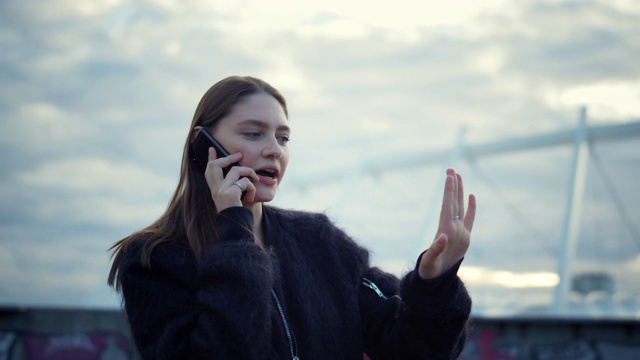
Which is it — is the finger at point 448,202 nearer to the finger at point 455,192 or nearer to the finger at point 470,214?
the finger at point 455,192

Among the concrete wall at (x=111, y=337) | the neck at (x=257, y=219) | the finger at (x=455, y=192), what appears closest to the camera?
the finger at (x=455, y=192)

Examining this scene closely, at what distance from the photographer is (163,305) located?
105 inches

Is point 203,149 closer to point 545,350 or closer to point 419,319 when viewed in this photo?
point 419,319

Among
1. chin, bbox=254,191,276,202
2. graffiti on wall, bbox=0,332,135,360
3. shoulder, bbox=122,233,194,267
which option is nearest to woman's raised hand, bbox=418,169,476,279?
chin, bbox=254,191,276,202

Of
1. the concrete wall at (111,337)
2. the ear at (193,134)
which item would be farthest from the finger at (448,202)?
the concrete wall at (111,337)

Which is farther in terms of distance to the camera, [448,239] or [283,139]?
[283,139]

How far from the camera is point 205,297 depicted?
2.61 meters

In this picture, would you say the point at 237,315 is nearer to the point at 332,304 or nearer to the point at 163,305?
the point at 163,305

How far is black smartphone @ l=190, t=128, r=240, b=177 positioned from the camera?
3.05 meters

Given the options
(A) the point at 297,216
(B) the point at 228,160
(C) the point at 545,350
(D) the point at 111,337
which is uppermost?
(B) the point at 228,160

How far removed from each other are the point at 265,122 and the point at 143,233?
0.67m

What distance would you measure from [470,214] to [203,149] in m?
1.16

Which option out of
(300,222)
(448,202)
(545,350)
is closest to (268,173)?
(300,222)

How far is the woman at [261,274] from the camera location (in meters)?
2.62
